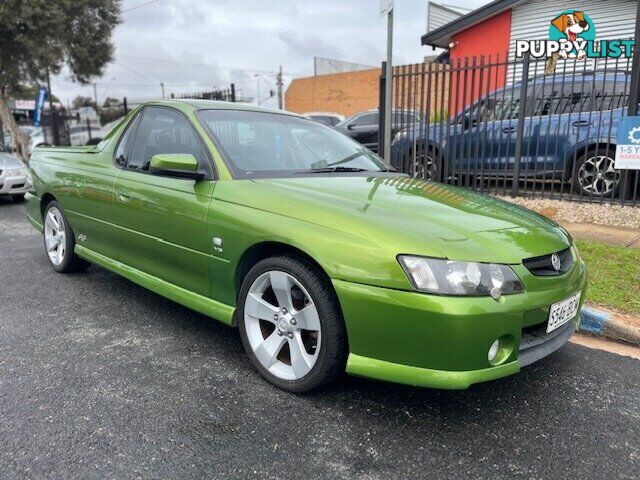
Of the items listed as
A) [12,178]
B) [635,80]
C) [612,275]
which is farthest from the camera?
[12,178]

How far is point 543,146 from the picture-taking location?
271 inches

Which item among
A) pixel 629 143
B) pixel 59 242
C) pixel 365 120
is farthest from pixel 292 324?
pixel 365 120

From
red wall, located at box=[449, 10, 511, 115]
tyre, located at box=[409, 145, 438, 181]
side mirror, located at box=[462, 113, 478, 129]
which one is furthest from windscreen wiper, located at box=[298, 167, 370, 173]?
red wall, located at box=[449, 10, 511, 115]

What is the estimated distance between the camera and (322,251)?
2363 mm

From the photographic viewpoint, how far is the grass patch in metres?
3.77

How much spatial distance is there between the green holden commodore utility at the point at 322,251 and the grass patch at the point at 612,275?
119 cm

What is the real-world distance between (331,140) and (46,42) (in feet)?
42.9

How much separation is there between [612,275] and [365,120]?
1055 centimetres

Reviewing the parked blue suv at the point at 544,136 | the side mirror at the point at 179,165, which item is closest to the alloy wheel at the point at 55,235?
the side mirror at the point at 179,165

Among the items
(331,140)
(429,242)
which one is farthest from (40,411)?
(331,140)

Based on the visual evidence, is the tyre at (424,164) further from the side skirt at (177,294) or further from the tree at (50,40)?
the tree at (50,40)

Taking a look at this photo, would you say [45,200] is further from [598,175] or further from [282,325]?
[598,175]

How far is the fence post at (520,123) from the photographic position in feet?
22.3

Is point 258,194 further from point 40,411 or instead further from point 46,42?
point 46,42
